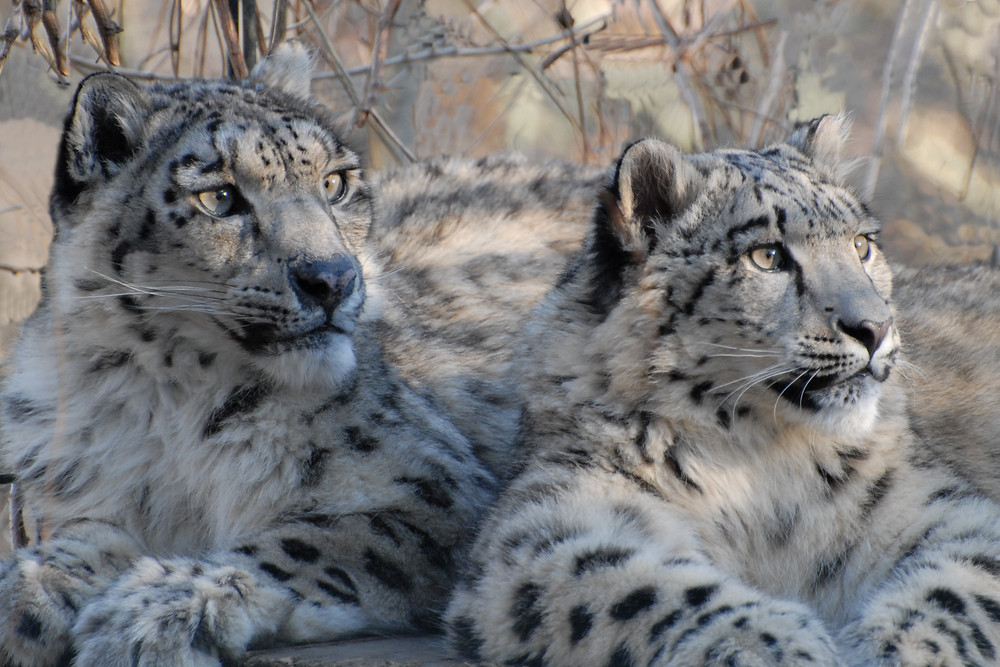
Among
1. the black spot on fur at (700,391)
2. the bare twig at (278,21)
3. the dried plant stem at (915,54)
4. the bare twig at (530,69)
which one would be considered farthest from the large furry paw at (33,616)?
the dried plant stem at (915,54)

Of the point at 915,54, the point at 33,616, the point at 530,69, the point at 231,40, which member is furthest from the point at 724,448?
the point at 915,54

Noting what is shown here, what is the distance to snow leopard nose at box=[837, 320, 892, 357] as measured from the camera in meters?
3.59

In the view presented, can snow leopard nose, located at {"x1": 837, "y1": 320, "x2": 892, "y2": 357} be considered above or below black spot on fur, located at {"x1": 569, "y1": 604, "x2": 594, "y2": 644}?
above

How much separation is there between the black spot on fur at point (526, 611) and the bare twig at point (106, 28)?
299cm

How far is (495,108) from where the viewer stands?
10.6 m

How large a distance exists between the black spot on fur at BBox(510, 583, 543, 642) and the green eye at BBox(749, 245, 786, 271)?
1234mm

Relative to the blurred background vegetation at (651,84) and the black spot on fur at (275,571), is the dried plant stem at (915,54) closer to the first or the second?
the blurred background vegetation at (651,84)

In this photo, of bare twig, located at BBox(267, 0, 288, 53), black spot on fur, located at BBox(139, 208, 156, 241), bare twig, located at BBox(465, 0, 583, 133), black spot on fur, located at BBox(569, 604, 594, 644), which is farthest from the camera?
bare twig, located at BBox(465, 0, 583, 133)

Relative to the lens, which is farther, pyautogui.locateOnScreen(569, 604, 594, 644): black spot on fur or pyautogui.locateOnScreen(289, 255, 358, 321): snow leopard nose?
pyautogui.locateOnScreen(289, 255, 358, 321): snow leopard nose

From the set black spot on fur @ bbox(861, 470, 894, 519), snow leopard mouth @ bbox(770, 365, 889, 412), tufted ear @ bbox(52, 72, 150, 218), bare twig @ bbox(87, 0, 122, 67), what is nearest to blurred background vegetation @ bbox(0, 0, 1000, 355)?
bare twig @ bbox(87, 0, 122, 67)

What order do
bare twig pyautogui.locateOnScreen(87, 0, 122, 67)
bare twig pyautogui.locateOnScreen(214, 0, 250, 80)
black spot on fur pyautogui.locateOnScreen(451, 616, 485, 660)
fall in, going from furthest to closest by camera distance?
bare twig pyautogui.locateOnScreen(214, 0, 250, 80) < bare twig pyautogui.locateOnScreen(87, 0, 122, 67) < black spot on fur pyautogui.locateOnScreen(451, 616, 485, 660)

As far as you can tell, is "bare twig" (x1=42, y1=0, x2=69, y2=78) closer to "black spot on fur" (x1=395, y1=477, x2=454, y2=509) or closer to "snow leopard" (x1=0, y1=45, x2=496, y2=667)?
"snow leopard" (x1=0, y1=45, x2=496, y2=667)

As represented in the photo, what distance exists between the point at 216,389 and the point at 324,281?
65 cm

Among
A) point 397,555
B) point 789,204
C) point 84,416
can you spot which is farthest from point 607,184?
point 84,416
